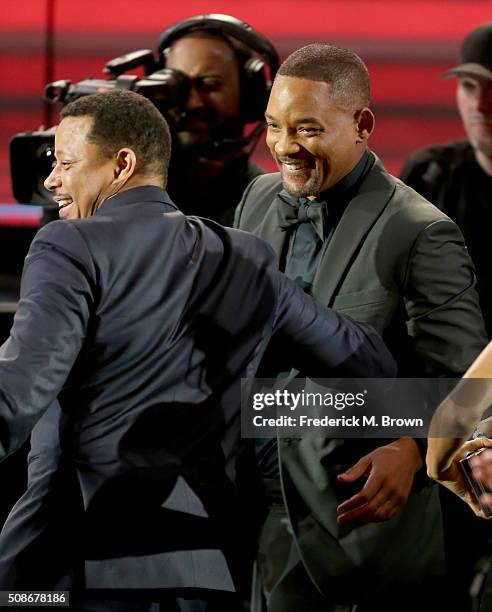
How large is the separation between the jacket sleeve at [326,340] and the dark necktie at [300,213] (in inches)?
8.0

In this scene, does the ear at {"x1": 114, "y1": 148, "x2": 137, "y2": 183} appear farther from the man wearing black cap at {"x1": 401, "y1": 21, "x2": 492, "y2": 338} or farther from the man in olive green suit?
the man wearing black cap at {"x1": 401, "y1": 21, "x2": 492, "y2": 338}

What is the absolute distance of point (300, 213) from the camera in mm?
1846

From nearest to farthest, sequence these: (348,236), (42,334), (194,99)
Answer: (42,334) < (348,236) < (194,99)

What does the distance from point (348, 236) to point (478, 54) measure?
3.99 ft

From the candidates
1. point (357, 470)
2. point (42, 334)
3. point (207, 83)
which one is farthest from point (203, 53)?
point (42, 334)

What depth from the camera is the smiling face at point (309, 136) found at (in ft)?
5.89

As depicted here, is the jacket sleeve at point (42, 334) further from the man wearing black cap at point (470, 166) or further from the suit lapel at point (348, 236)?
the man wearing black cap at point (470, 166)

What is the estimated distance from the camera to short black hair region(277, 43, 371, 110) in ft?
5.93

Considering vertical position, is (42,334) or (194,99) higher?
(42,334)

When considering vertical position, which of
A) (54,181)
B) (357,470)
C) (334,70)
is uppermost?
(334,70)

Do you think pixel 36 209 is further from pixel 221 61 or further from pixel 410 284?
pixel 410 284

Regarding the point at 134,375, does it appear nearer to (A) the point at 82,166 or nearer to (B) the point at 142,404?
(B) the point at 142,404

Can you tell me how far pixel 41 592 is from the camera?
4.70 ft

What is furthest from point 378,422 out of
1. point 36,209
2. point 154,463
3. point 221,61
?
point 36,209
